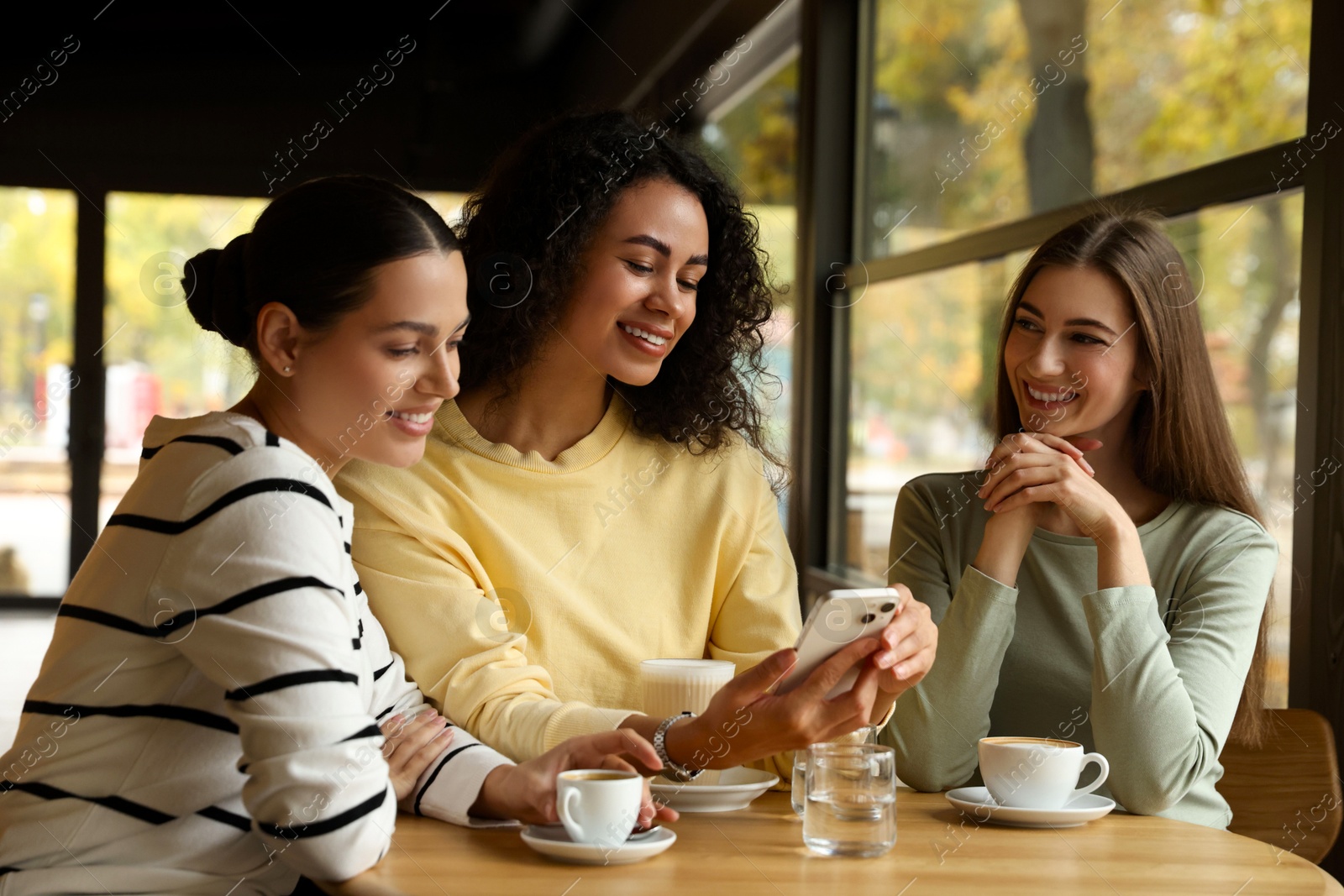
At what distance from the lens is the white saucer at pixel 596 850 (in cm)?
115

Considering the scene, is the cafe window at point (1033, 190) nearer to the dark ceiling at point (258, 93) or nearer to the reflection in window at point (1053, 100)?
the reflection in window at point (1053, 100)

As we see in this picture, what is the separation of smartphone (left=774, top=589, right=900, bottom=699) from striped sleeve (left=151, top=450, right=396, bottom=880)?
445mm

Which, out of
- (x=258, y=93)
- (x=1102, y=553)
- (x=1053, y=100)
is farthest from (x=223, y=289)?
(x=258, y=93)

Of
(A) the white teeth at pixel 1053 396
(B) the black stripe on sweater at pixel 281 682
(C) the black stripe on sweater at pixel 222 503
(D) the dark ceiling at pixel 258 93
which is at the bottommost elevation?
(B) the black stripe on sweater at pixel 281 682

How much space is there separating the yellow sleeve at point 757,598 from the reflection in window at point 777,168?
8.59 feet

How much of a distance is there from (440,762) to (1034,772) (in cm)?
64

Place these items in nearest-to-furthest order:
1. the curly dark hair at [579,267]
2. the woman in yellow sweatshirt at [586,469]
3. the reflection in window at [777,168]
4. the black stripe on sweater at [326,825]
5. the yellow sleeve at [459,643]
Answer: the black stripe on sweater at [326,825]
the yellow sleeve at [459,643]
the woman in yellow sweatshirt at [586,469]
the curly dark hair at [579,267]
the reflection in window at [777,168]

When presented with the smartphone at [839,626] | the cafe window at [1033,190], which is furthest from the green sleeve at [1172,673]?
the smartphone at [839,626]

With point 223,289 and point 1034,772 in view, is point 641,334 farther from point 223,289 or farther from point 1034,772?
point 1034,772

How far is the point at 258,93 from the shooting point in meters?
7.30

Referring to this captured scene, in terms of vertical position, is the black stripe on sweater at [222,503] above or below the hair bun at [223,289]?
below

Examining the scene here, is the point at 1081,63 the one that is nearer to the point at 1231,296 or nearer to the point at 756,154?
the point at 1231,296

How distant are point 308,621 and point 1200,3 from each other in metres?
2.12

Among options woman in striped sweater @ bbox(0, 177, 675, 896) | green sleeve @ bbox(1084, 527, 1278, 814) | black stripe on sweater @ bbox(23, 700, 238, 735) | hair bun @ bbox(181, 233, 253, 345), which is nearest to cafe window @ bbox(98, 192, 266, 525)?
hair bun @ bbox(181, 233, 253, 345)
